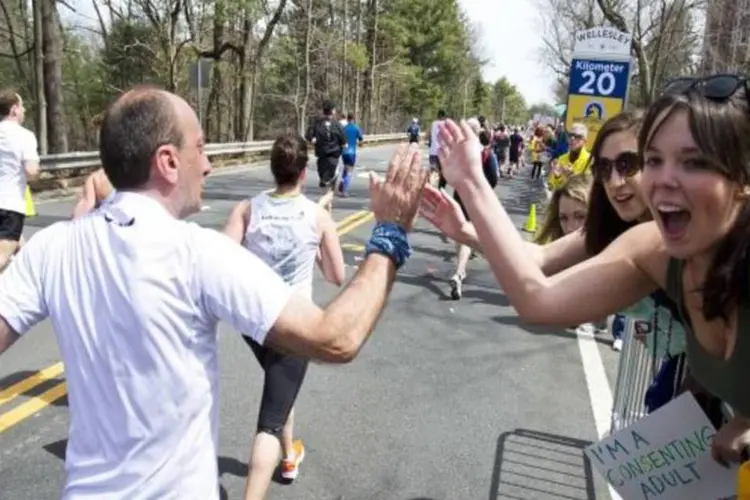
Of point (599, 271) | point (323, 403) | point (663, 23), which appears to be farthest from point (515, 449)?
point (663, 23)

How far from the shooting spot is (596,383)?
5.61 meters

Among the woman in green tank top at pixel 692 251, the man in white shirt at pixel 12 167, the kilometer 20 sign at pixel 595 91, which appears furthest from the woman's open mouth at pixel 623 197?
the kilometer 20 sign at pixel 595 91

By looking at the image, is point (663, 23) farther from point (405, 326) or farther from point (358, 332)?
point (358, 332)

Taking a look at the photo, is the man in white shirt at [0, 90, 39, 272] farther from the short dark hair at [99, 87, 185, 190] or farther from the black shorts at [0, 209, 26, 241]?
the short dark hair at [99, 87, 185, 190]

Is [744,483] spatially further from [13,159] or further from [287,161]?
[13,159]

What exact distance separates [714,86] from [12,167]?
6602 mm

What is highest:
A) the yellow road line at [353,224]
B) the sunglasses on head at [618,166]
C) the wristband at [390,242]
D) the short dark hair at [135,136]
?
the short dark hair at [135,136]

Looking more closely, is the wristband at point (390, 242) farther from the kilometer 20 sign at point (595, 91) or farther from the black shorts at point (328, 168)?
the black shorts at point (328, 168)

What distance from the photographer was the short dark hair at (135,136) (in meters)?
1.75

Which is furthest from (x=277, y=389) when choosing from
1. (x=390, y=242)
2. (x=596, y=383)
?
(x=596, y=383)

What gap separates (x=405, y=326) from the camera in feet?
22.5

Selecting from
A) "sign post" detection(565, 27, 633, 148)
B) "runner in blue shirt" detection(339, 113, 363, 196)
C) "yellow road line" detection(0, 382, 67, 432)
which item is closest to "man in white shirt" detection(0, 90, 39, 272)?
"yellow road line" detection(0, 382, 67, 432)

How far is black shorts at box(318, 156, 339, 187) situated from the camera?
643 inches

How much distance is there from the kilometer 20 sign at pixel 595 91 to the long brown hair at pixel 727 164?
938 cm
